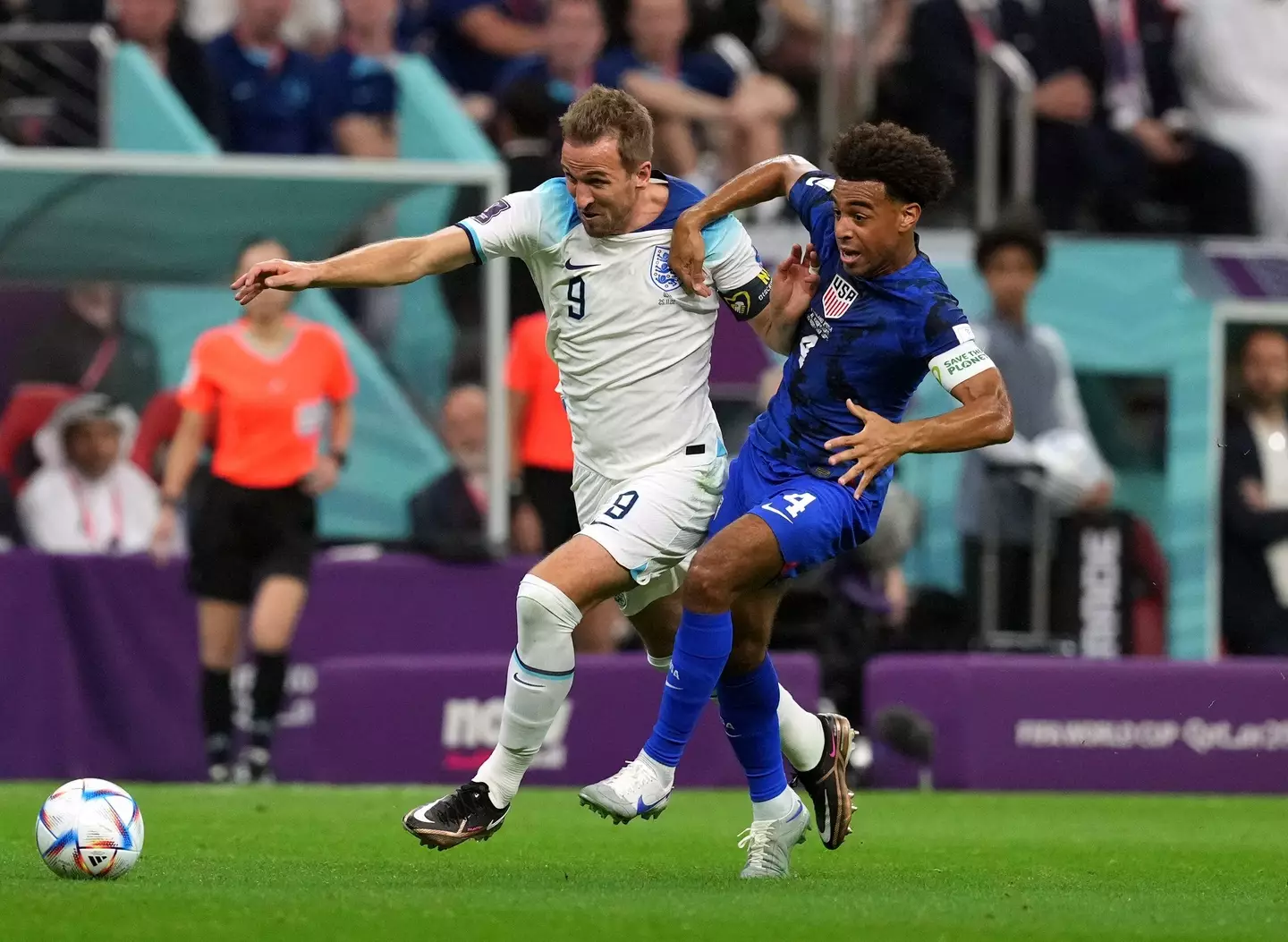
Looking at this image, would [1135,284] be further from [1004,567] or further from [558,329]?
[558,329]

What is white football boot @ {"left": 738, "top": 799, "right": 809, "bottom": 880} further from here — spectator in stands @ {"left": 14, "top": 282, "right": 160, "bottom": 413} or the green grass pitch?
spectator in stands @ {"left": 14, "top": 282, "right": 160, "bottom": 413}

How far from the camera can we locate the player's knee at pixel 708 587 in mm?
7004

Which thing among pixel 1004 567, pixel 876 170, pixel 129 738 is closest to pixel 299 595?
pixel 129 738

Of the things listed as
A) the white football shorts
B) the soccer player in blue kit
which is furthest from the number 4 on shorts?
the white football shorts

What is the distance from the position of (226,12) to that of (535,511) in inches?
184

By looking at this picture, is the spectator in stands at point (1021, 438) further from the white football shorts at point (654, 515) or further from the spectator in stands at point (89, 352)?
the white football shorts at point (654, 515)

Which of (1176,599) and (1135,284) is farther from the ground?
(1135,284)

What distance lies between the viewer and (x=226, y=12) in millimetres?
15344

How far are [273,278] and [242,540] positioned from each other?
4.97m

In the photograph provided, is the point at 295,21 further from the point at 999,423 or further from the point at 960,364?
the point at 999,423

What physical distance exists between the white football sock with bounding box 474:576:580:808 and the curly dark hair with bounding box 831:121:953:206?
159cm

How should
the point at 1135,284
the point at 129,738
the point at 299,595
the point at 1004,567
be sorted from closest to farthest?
the point at 299,595
the point at 129,738
the point at 1004,567
the point at 1135,284

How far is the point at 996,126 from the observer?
15305 mm

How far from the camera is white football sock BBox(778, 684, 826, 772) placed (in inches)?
297
